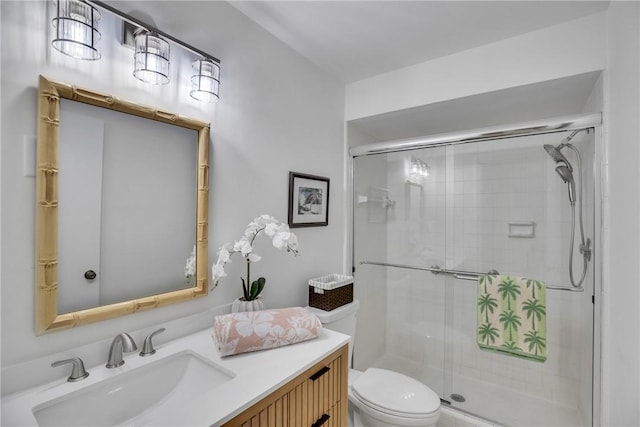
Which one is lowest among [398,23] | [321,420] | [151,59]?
[321,420]

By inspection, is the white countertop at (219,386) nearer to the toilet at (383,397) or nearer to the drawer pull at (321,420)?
the drawer pull at (321,420)

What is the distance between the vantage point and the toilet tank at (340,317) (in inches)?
67.2

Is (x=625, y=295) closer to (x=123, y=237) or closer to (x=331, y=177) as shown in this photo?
(x=331, y=177)

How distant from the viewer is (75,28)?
3.06 ft

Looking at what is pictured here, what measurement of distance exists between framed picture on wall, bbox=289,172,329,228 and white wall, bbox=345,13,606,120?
2.22 ft

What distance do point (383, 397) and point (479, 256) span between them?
1.10m

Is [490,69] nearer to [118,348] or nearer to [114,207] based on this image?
[114,207]

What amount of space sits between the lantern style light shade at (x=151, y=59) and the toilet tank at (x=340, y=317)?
53.6 inches

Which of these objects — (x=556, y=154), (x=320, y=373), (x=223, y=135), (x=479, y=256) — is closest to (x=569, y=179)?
(x=556, y=154)

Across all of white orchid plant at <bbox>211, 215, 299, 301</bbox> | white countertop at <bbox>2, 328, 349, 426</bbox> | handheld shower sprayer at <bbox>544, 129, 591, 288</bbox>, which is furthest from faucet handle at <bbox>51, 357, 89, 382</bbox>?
handheld shower sprayer at <bbox>544, 129, 591, 288</bbox>

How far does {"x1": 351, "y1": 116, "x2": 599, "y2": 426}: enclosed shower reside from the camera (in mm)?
1737

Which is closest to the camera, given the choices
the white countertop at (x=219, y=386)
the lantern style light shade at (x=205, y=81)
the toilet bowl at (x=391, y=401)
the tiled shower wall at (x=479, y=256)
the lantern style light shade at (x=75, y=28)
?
the white countertop at (x=219, y=386)

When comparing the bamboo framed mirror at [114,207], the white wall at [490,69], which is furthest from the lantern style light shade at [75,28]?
the white wall at [490,69]

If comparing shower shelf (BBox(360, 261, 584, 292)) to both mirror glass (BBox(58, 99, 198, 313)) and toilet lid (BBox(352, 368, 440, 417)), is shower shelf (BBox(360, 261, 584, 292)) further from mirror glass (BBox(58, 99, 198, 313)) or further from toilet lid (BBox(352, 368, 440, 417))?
mirror glass (BBox(58, 99, 198, 313))
